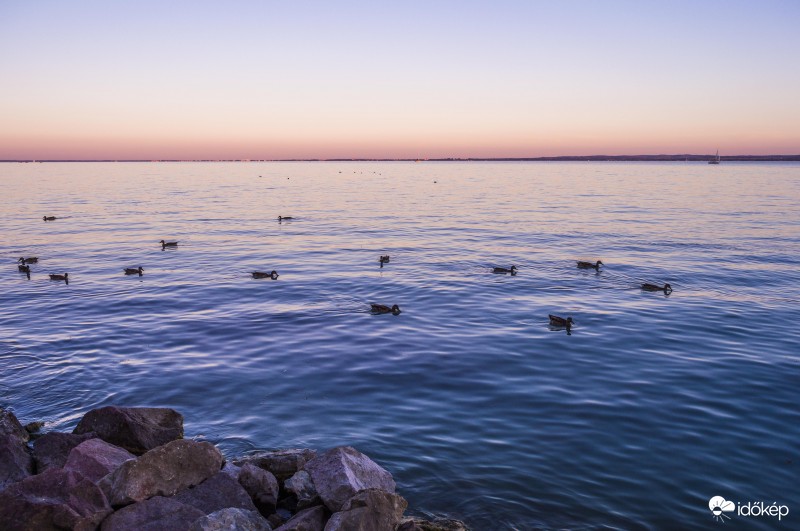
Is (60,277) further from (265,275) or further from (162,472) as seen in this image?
(162,472)

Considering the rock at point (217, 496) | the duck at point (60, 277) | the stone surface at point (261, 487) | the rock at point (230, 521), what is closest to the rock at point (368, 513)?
the rock at point (230, 521)

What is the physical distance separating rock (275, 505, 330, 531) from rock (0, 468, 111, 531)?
2806 millimetres

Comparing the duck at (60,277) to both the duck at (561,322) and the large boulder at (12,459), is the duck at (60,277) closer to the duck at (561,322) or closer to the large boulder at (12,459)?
the large boulder at (12,459)

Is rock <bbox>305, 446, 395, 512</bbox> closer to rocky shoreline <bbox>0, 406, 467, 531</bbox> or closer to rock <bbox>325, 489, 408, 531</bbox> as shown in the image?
Result: rocky shoreline <bbox>0, 406, 467, 531</bbox>

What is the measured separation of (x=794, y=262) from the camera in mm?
36875

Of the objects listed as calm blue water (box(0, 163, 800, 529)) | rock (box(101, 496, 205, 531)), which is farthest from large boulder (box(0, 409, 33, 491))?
calm blue water (box(0, 163, 800, 529))

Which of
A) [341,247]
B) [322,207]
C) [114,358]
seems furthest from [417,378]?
[322,207]

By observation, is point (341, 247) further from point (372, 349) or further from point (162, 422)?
point (162, 422)

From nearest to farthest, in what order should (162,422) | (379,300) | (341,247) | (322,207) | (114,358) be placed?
(162,422), (114,358), (379,300), (341,247), (322,207)

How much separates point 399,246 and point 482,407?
3134cm

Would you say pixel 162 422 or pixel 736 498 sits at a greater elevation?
pixel 162 422

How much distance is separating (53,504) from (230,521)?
8.40ft

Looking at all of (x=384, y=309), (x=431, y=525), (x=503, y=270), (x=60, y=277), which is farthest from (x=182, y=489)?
(x=60, y=277)

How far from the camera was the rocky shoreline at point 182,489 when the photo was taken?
8.59 m
